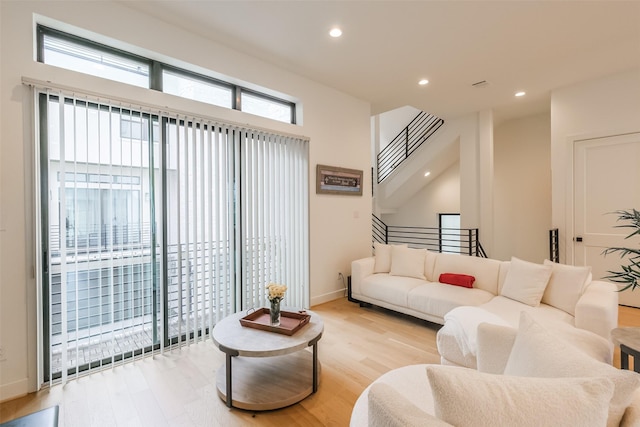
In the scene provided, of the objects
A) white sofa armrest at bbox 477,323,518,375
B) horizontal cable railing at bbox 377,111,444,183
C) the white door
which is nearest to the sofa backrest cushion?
the white door

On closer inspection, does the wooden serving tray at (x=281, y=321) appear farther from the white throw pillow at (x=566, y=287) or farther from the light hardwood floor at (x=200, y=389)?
the white throw pillow at (x=566, y=287)

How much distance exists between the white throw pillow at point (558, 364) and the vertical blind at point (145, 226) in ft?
8.53

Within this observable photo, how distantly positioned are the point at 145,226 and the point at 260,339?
1476 mm

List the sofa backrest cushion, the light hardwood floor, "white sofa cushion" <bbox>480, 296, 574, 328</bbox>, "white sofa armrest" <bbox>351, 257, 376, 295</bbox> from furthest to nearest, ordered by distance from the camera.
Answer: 1. "white sofa armrest" <bbox>351, 257, 376, 295</bbox>
2. the sofa backrest cushion
3. "white sofa cushion" <bbox>480, 296, 574, 328</bbox>
4. the light hardwood floor

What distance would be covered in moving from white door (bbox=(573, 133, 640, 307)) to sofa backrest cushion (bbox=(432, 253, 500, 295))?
197 centimetres

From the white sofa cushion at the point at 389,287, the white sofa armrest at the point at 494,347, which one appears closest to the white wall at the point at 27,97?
the white sofa cushion at the point at 389,287

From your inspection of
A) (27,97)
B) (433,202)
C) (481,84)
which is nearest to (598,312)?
(481,84)

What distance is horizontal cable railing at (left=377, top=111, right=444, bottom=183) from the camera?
6637mm

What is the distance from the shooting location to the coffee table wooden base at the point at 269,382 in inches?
76.5

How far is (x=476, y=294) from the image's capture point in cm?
301

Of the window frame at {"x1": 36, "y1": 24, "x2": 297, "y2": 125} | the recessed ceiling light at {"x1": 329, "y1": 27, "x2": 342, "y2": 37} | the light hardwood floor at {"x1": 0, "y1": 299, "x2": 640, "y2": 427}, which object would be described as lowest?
the light hardwood floor at {"x1": 0, "y1": 299, "x2": 640, "y2": 427}

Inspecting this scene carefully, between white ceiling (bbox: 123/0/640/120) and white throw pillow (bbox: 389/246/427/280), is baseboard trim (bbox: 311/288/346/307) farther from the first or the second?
white ceiling (bbox: 123/0/640/120)

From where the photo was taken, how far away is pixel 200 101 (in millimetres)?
2973

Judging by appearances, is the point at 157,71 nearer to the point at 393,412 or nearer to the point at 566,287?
the point at 393,412
